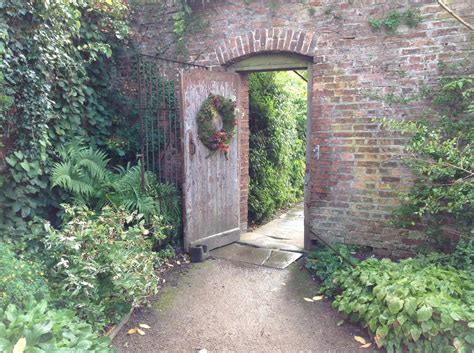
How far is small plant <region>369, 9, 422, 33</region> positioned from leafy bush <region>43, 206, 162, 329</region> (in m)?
3.39

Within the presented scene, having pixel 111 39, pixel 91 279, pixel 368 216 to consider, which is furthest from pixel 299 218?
pixel 91 279

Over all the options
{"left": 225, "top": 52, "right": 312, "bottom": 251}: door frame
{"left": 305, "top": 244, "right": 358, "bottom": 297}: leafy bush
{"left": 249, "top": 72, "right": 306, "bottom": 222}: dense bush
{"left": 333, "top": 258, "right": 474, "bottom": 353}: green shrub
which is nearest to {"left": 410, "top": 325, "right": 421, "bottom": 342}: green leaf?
{"left": 333, "top": 258, "right": 474, "bottom": 353}: green shrub

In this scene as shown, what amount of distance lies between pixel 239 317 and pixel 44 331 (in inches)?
73.4

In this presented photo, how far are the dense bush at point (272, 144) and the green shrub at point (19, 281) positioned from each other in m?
3.89

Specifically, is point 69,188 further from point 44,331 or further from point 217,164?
point 44,331

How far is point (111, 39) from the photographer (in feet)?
17.8

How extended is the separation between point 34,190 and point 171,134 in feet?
5.91

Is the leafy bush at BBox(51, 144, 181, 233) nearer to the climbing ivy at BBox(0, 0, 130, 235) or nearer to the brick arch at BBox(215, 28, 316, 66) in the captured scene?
the climbing ivy at BBox(0, 0, 130, 235)

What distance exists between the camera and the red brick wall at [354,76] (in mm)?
4231

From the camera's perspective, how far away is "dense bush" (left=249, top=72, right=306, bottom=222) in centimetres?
668

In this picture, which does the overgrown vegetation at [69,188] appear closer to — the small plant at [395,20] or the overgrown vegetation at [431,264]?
the overgrown vegetation at [431,264]

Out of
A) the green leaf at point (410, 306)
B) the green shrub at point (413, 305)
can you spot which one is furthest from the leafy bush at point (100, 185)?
the green leaf at point (410, 306)

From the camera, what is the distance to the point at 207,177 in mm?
5031

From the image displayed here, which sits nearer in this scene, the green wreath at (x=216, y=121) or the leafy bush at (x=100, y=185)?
the leafy bush at (x=100, y=185)
